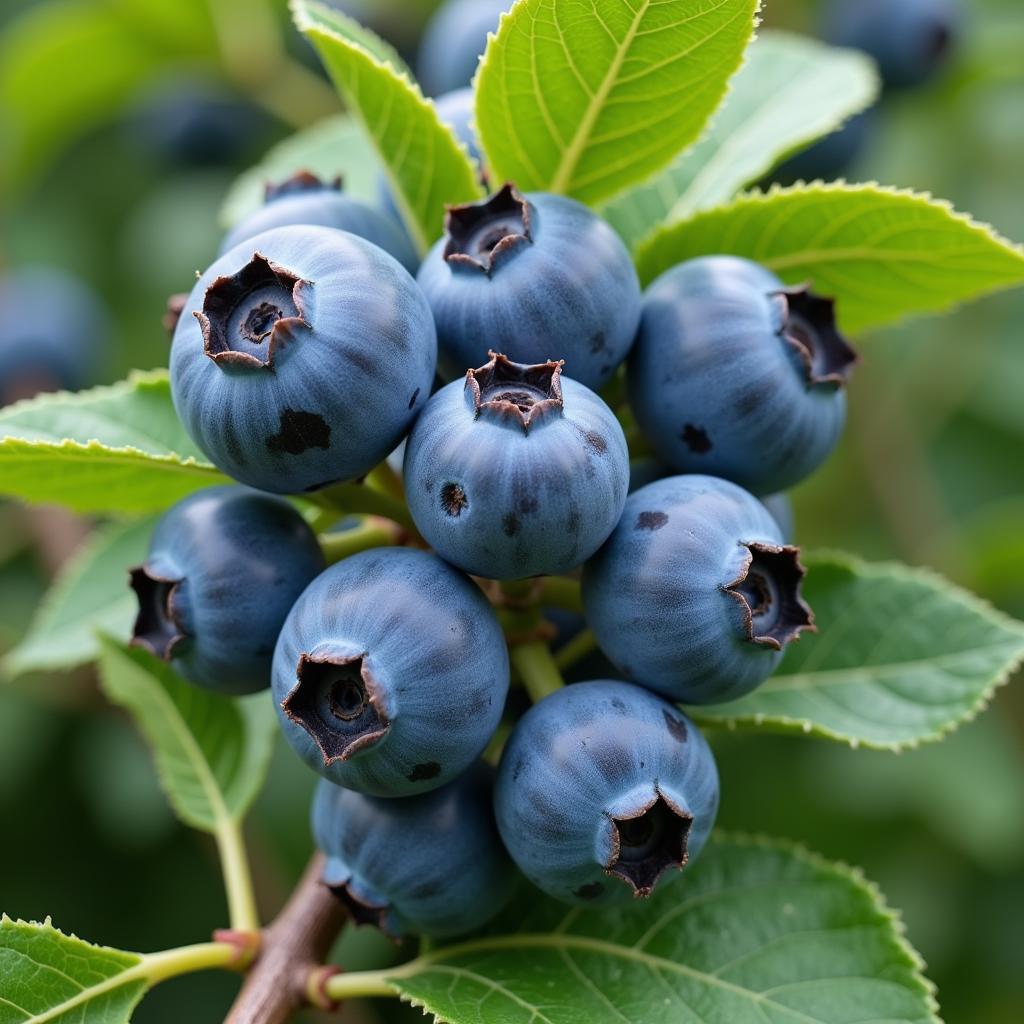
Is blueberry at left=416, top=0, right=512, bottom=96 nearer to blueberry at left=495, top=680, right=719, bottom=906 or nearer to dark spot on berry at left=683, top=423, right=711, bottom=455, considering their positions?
dark spot on berry at left=683, top=423, right=711, bottom=455

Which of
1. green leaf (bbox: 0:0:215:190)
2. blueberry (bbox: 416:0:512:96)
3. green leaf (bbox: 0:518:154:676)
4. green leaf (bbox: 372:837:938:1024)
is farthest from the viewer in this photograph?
green leaf (bbox: 0:0:215:190)

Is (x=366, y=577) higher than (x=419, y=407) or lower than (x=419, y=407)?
lower

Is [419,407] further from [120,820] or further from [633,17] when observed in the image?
[120,820]

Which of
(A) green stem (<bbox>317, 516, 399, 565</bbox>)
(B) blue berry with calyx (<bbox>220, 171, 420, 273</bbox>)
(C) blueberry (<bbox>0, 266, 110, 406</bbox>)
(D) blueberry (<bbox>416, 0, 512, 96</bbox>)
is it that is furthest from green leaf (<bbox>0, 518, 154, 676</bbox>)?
(C) blueberry (<bbox>0, 266, 110, 406</bbox>)

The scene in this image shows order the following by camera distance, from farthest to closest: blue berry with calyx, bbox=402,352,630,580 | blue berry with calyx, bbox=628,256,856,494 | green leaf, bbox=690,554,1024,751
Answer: green leaf, bbox=690,554,1024,751 → blue berry with calyx, bbox=628,256,856,494 → blue berry with calyx, bbox=402,352,630,580

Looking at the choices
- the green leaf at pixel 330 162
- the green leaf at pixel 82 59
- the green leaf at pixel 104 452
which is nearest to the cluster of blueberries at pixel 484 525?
the green leaf at pixel 104 452

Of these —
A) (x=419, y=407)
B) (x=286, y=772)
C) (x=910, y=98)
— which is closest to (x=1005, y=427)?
(x=910, y=98)
